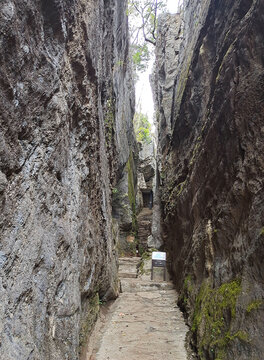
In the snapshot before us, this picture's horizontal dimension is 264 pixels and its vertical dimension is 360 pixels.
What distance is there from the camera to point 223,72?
5.00m

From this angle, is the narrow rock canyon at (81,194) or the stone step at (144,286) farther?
the stone step at (144,286)

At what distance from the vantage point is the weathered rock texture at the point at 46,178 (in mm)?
2217

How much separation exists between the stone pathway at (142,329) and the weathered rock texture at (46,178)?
1.70 ft

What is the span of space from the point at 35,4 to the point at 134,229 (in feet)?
51.8

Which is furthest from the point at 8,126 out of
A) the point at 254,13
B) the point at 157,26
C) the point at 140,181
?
the point at 140,181

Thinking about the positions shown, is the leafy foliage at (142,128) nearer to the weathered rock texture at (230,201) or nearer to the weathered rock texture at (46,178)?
the weathered rock texture at (230,201)

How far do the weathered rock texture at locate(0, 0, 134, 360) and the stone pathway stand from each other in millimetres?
519

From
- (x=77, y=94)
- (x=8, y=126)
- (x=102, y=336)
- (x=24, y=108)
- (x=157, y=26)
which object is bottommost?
(x=102, y=336)

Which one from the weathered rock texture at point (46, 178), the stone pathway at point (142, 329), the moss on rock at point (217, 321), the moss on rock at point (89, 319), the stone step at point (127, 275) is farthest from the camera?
the stone step at point (127, 275)

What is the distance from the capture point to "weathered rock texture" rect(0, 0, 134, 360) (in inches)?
87.3

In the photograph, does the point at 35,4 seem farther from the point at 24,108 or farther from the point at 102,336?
the point at 102,336

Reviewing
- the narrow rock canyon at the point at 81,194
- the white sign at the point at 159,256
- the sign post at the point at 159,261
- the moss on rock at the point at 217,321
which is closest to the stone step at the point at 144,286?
the sign post at the point at 159,261

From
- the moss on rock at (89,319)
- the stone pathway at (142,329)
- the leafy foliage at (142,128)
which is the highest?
the leafy foliage at (142,128)

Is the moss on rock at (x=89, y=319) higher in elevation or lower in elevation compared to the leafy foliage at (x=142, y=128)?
lower
